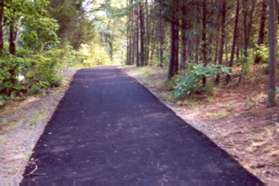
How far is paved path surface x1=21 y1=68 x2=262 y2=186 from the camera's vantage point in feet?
15.1

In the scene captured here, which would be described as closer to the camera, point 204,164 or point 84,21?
point 204,164

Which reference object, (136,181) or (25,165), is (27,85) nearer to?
(25,165)

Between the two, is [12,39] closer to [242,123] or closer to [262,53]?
[242,123]

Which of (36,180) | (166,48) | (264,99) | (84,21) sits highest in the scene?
(84,21)

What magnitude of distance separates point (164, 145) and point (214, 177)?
162 cm

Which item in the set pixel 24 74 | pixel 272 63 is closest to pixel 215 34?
pixel 272 63

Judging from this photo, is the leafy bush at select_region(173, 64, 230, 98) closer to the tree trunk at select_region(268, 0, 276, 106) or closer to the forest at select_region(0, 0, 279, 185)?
the forest at select_region(0, 0, 279, 185)

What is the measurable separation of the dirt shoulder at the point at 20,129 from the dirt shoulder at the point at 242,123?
3.35 m

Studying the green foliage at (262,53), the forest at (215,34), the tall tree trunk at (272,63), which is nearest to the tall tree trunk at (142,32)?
the forest at (215,34)

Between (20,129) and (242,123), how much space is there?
16.0 ft

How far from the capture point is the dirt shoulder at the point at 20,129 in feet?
17.0

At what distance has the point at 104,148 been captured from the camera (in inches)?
236

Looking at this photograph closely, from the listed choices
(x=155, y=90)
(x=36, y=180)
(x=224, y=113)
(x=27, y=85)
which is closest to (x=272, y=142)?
(x=224, y=113)

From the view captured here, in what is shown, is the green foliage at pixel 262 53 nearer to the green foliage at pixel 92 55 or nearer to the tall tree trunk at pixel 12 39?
the tall tree trunk at pixel 12 39
